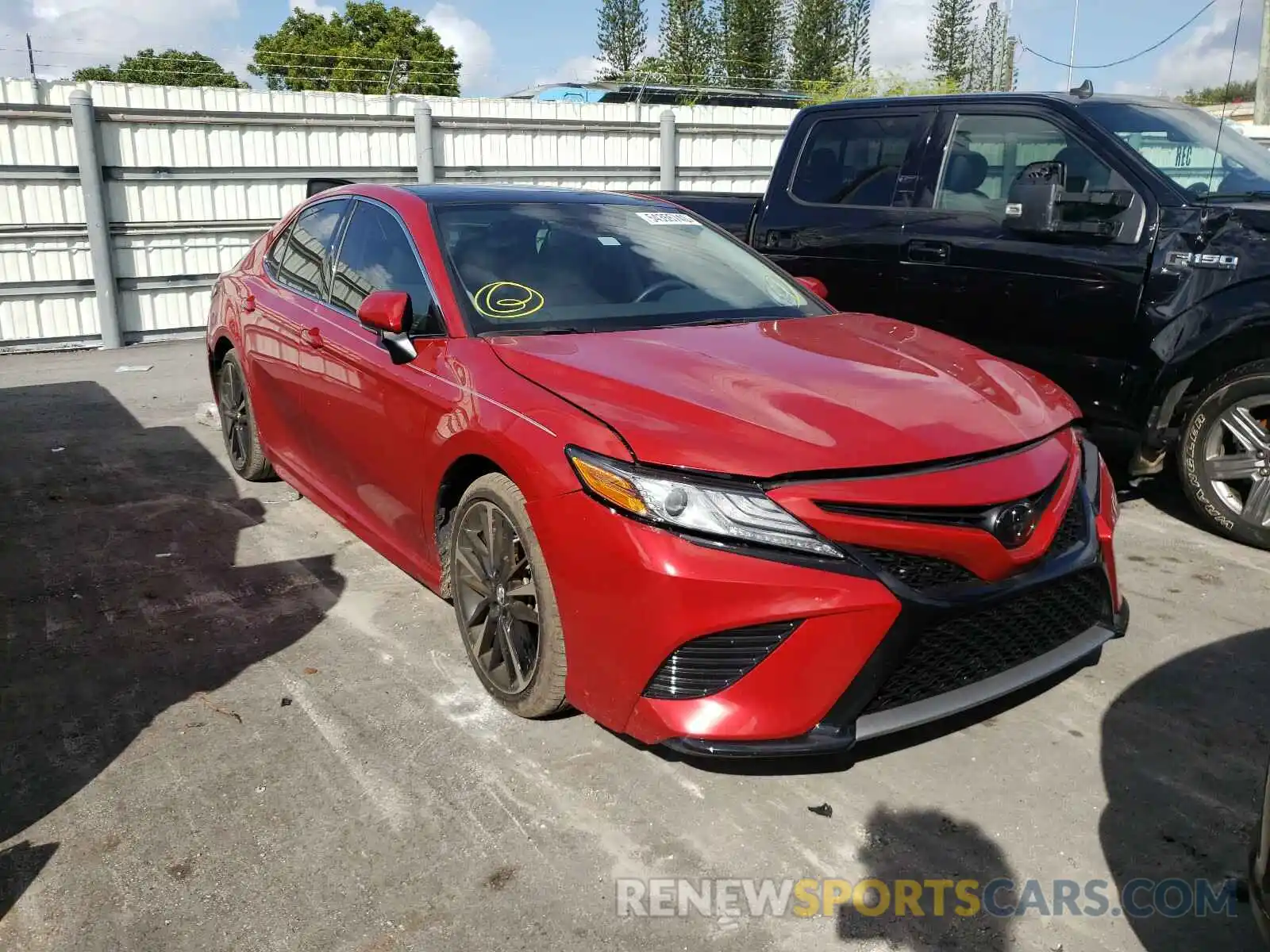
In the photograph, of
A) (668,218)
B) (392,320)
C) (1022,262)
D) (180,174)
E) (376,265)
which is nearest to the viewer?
(392,320)

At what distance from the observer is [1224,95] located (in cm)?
489

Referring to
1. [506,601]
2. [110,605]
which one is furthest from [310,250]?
[506,601]

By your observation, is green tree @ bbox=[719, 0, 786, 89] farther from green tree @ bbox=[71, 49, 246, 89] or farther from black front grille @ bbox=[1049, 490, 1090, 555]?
black front grille @ bbox=[1049, 490, 1090, 555]

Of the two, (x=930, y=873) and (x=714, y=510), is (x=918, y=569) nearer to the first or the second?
(x=714, y=510)

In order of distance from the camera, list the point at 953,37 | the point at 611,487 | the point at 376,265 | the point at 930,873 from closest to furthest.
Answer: the point at 930,873, the point at 611,487, the point at 376,265, the point at 953,37

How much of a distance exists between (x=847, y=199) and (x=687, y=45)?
40472 millimetres

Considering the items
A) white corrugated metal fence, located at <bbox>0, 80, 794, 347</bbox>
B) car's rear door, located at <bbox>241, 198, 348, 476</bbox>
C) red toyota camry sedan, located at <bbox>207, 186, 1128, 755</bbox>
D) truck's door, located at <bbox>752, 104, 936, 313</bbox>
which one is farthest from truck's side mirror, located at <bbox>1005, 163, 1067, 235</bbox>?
white corrugated metal fence, located at <bbox>0, 80, 794, 347</bbox>

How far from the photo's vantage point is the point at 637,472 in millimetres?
2711

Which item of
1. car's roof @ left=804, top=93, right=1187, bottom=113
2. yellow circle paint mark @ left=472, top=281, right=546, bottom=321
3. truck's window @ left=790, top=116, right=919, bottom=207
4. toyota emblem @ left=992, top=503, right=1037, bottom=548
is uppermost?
car's roof @ left=804, top=93, right=1187, bottom=113

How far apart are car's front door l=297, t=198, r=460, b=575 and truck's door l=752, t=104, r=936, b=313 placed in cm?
268

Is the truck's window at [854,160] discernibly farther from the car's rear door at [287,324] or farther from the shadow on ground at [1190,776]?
the shadow on ground at [1190,776]

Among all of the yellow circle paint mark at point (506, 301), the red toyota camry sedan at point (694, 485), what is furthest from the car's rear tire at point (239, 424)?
the yellow circle paint mark at point (506, 301)

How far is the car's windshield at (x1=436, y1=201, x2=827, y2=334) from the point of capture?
147 inches

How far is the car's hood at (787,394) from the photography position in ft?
8.98
